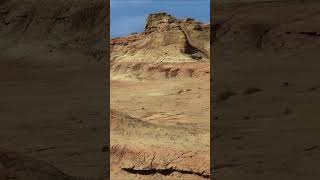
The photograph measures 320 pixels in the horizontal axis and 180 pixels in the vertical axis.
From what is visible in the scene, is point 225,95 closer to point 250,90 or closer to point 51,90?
point 250,90

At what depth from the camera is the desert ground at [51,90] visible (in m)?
6.58

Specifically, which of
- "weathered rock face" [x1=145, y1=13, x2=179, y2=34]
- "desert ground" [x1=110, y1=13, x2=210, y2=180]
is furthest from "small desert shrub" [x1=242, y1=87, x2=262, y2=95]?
"weathered rock face" [x1=145, y1=13, x2=179, y2=34]

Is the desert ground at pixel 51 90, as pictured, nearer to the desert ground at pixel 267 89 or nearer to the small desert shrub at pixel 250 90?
the desert ground at pixel 267 89

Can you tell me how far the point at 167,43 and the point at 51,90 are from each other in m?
9.10

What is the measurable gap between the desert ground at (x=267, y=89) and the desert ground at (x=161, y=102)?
0.43 m

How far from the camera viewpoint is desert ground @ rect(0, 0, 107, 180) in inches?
259

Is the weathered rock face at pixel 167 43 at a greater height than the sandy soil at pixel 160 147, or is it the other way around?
the sandy soil at pixel 160 147

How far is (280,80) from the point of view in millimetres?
13562

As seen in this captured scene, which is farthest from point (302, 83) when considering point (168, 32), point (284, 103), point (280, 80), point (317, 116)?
point (168, 32)

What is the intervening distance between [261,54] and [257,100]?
4999 millimetres

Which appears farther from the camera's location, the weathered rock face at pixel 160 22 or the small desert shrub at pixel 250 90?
the weathered rock face at pixel 160 22

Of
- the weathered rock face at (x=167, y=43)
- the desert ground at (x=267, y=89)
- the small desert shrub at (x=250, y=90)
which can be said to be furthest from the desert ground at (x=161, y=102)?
the small desert shrub at (x=250, y=90)

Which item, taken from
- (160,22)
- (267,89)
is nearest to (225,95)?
(267,89)

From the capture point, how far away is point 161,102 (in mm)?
15031
